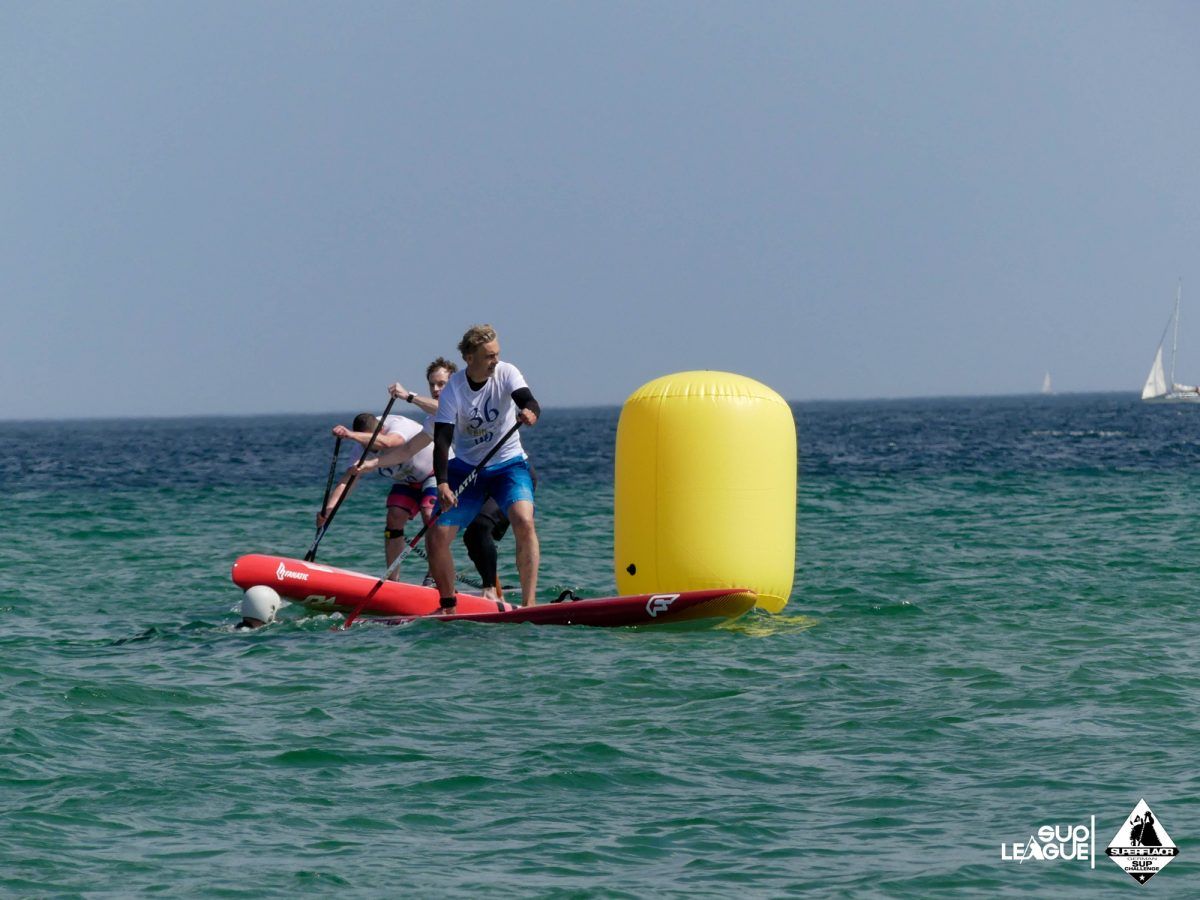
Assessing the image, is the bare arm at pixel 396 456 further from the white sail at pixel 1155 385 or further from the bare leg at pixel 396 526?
the white sail at pixel 1155 385

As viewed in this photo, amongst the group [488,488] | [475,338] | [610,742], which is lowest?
[610,742]

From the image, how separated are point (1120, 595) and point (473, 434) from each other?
5.81m

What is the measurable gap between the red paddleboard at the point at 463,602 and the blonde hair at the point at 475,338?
1867 mm

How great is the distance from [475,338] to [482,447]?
0.81 metres

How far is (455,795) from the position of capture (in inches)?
247

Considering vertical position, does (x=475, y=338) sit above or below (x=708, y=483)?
above

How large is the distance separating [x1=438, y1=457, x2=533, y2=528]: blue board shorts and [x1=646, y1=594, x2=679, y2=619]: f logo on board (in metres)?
1.06

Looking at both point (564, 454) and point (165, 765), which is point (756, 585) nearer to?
point (165, 765)

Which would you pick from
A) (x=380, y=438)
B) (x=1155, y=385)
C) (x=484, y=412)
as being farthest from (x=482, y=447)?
(x=1155, y=385)

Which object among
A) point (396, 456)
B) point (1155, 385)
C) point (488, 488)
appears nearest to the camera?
point (488, 488)

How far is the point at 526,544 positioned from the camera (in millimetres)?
10148

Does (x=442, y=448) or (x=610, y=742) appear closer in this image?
(x=610, y=742)

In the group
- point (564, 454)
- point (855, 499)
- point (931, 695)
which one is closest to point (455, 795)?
point (931, 695)

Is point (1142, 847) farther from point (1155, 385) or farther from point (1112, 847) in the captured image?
point (1155, 385)
